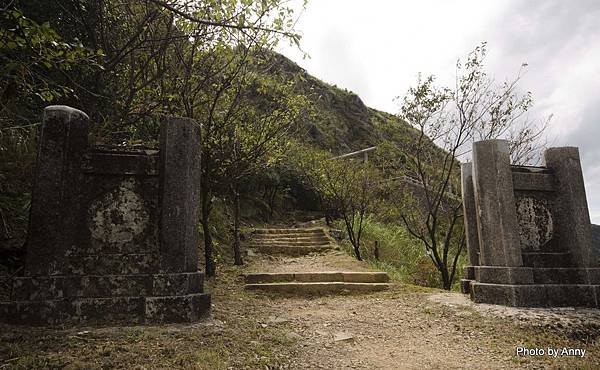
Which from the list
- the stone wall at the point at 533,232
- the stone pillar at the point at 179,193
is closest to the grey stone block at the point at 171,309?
the stone pillar at the point at 179,193

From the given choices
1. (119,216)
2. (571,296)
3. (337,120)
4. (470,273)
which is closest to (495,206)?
(470,273)

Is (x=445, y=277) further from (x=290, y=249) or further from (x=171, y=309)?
(x=171, y=309)

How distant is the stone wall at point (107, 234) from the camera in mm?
3715

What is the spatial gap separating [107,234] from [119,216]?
0.81ft

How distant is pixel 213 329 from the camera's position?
3.82 meters

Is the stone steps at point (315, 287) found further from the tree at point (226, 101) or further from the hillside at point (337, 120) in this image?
the hillside at point (337, 120)

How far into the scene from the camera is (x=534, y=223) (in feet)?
17.4

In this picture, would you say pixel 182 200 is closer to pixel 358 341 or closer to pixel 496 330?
pixel 358 341

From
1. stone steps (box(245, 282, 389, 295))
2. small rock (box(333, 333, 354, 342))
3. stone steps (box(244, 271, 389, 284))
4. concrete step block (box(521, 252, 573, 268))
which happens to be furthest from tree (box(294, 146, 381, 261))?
small rock (box(333, 333, 354, 342))

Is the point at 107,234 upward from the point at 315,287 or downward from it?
upward

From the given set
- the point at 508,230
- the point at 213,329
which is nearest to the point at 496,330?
the point at 508,230

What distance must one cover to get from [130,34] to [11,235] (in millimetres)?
3841

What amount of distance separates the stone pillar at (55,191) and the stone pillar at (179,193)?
0.97 metres

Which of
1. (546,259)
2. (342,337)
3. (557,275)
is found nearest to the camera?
(342,337)
